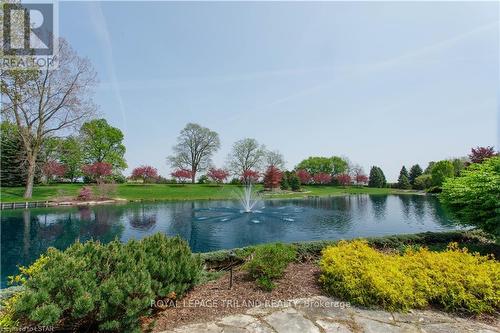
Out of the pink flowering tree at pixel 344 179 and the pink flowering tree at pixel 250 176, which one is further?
the pink flowering tree at pixel 344 179

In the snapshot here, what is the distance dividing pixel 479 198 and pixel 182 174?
4159cm

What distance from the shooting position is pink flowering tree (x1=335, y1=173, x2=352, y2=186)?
58.9 metres

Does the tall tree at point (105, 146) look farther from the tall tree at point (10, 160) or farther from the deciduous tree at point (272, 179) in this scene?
the deciduous tree at point (272, 179)

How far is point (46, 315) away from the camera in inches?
91.4

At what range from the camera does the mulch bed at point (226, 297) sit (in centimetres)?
329

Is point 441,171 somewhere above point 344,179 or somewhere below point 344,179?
above

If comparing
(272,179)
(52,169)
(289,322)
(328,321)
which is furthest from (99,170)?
(328,321)

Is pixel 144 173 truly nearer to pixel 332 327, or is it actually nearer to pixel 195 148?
pixel 195 148

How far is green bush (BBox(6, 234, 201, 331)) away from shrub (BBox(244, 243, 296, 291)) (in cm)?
129

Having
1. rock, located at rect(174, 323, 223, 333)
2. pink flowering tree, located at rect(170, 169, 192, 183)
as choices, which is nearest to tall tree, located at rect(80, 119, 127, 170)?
pink flowering tree, located at rect(170, 169, 192, 183)

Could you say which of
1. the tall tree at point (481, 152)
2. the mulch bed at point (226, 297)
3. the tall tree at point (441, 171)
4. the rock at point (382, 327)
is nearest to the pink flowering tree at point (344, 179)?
the tall tree at point (441, 171)

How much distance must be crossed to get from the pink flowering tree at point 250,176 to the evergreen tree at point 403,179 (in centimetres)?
3120

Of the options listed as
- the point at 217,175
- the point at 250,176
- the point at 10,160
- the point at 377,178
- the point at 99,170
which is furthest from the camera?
the point at 377,178

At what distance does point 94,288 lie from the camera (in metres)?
2.74
